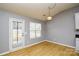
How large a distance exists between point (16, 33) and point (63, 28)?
2367mm

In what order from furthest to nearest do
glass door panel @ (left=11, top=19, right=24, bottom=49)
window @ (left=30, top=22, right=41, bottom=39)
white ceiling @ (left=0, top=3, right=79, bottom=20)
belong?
1. window @ (left=30, top=22, right=41, bottom=39)
2. glass door panel @ (left=11, top=19, right=24, bottom=49)
3. white ceiling @ (left=0, top=3, right=79, bottom=20)

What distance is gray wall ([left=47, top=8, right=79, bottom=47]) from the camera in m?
4.56

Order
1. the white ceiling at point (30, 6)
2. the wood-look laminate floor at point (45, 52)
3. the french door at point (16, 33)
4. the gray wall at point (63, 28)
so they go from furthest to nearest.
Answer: the gray wall at point (63, 28)
the french door at point (16, 33)
the wood-look laminate floor at point (45, 52)
the white ceiling at point (30, 6)

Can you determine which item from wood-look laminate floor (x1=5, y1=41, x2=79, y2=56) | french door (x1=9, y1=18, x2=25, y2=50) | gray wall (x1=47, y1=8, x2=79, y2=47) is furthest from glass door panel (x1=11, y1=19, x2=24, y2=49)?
gray wall (x1=47, y1=8, x2=79, y2=47)

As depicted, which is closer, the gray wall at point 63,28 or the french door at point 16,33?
the french door at point 16,33

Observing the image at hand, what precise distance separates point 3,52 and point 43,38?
2.35 metres

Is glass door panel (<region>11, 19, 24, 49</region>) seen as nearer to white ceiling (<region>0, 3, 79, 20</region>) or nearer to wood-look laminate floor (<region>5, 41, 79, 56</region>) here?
wood-look laminate floor (<region>5, 41, 79, 56</region>)

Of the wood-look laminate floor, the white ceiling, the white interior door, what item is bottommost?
the wood-look laminate floor

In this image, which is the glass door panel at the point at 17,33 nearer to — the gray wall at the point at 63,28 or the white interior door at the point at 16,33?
the white interior door at the point at 16,33

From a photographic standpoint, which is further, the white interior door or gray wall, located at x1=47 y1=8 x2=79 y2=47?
gray wall, located at x1=47 y1=8 x2=79 y2=47

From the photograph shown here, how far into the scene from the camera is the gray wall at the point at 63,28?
15.0 feet

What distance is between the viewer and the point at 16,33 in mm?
4445

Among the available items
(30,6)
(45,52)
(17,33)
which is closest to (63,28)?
(45,52)

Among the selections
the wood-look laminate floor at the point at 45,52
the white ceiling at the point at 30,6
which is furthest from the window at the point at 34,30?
the white ceiling at the point at 30,6
